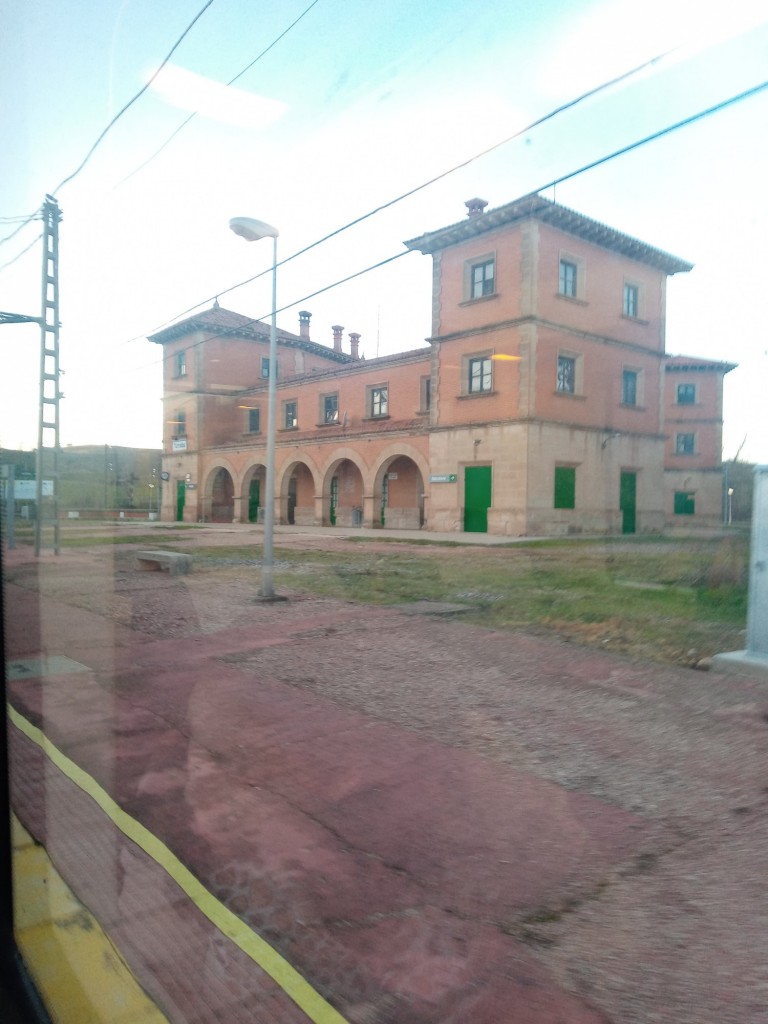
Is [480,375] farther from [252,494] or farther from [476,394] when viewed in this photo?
[252,494]

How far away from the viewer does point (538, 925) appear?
249cm

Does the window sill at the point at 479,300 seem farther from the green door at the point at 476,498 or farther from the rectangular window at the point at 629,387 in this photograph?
the rectangular window at the point at 629,387

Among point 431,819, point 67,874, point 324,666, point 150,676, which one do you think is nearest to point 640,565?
point 324,666

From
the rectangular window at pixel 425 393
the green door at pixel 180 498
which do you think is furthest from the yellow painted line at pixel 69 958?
the green door at pixel 180 498

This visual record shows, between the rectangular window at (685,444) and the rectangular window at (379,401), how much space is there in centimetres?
1368

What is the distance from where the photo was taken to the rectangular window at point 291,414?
31234mm

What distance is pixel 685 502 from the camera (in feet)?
57.0

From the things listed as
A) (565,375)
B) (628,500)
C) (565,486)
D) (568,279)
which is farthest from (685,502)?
(568,279)

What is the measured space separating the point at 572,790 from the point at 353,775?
46.3 inches

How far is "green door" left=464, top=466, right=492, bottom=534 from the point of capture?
69.6 feet

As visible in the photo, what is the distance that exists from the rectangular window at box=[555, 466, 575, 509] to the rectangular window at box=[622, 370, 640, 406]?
2.32m

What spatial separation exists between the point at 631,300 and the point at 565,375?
3.12 metres

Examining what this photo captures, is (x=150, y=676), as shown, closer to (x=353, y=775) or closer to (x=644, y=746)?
(x=353, y=775)

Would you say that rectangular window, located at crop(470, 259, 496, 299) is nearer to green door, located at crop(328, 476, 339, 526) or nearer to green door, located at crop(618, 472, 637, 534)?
green door, located at crop(618, 472, 637, 534)
